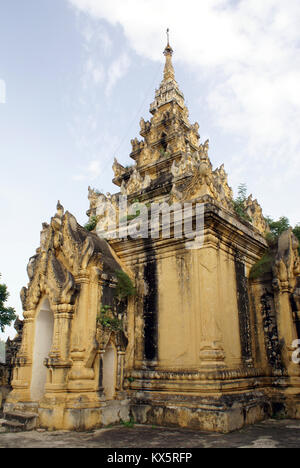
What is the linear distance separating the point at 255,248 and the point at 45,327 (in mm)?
6701

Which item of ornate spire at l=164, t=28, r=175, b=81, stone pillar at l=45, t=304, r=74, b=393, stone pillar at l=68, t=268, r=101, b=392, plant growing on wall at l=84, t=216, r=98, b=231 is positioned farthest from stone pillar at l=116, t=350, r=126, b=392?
ornate spire at l=164, t=28, r=175, b=81

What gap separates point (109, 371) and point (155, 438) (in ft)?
8.58

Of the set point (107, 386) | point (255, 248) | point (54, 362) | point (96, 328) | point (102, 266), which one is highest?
point (255, 248)

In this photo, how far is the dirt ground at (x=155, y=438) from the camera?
6824mm

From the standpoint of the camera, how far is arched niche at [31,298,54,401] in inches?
397

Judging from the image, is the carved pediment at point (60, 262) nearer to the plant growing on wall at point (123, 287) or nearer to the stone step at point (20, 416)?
the plant growing on wall at point (123, 287)

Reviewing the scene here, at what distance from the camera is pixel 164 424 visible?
28.9ft

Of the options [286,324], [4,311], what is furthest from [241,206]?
[4,311]

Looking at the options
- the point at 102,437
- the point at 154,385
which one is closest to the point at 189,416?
the point at 154,385

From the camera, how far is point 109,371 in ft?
32.1

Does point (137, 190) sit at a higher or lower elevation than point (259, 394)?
higher

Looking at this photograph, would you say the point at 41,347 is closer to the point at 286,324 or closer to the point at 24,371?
the point at 24,371

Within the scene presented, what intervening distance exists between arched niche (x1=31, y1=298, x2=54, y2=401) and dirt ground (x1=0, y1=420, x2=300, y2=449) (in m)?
1.94

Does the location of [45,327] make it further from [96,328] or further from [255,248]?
[255,248]
